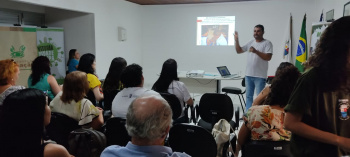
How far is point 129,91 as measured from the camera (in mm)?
2686

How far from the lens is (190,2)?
6.85m

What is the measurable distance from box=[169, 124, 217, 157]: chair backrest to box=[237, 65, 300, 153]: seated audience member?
34cm

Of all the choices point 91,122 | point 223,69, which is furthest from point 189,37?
point 91,122

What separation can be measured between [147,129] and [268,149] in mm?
A: 1254

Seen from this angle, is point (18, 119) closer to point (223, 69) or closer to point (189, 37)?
point (223, 69)

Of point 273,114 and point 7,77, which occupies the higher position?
point 7,77

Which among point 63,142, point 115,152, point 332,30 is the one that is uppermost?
point 332,30

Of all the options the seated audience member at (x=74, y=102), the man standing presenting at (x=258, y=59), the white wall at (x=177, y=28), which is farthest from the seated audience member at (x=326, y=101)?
the white wall at (x=177, y=28)

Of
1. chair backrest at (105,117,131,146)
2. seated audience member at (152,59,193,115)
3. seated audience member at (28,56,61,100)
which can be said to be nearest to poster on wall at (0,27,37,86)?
seated audience member at (28,56,61,100)

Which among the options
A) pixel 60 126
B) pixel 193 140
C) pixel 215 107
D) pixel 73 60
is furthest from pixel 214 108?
pixel 73 60

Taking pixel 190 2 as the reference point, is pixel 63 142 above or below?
below

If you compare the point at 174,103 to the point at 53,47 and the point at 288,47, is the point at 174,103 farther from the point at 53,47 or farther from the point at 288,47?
the point at 288,47

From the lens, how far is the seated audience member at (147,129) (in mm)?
1130

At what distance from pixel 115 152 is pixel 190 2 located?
6139 mm
